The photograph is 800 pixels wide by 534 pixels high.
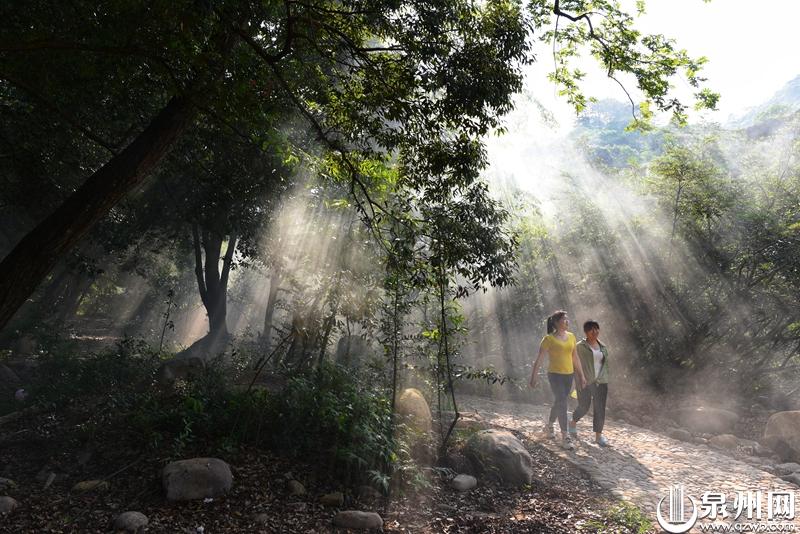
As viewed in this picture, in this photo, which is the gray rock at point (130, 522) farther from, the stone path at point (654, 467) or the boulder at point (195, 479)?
the stone path at point (654, 467)

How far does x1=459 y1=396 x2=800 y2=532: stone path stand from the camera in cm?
537

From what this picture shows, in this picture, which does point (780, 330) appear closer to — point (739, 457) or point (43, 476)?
point (739, 457)

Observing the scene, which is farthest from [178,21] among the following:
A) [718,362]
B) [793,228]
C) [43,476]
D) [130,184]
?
[718,362]

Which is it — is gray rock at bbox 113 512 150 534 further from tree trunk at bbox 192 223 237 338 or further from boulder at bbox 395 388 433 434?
tree trunk at bbox 192 223 237 338

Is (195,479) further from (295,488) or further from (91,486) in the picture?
(91,486)

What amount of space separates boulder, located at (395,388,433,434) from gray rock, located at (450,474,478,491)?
1.12 metres

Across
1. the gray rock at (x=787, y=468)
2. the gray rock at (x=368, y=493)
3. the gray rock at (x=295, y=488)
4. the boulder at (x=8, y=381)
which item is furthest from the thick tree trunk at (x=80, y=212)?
the gray rock at (x=787, y=468)

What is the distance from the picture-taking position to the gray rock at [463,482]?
5105mm

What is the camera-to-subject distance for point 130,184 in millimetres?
4633

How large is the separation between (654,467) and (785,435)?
112 inches

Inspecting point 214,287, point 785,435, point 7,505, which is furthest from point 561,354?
point 214,287

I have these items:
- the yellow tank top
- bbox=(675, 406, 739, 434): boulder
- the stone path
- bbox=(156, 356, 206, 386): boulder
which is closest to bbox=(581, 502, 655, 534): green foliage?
the stone path

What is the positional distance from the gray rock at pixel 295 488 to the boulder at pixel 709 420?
27.0 feet

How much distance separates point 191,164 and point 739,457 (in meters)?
9.75
